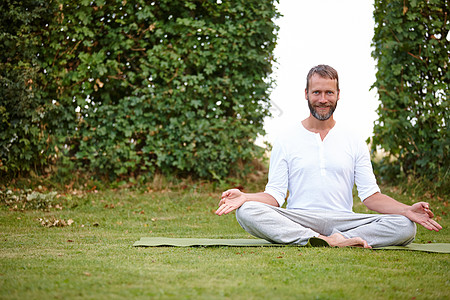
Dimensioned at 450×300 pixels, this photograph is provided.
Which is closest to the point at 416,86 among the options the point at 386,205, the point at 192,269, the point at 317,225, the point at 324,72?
the point at 324,72

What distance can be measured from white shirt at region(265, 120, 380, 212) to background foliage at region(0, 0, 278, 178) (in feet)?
11.1

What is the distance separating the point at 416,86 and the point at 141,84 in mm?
4135

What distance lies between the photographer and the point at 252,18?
7.64 m

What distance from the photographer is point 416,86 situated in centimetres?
743

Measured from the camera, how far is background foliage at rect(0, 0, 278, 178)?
732 centimetres

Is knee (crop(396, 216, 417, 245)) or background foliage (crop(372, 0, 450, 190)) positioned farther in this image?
background foliage (crop(372, 0, 450, 190))

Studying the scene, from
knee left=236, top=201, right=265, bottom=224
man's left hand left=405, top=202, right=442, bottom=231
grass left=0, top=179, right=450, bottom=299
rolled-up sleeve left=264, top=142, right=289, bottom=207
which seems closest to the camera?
grass left=0, top=179, right=450, bottom=299

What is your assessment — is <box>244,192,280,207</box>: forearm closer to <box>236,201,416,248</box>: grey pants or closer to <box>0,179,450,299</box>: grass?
<box>236,201,416,248</box>: grey pants

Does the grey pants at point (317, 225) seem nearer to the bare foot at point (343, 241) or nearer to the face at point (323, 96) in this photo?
the bare foot at point (343, 241)

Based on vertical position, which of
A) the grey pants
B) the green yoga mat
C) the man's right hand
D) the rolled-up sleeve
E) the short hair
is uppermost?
the short hair

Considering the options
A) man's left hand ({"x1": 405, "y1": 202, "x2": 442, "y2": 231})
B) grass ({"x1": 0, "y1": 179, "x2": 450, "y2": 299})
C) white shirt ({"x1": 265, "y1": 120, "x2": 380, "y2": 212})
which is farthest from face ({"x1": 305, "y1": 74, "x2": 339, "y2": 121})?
grass ({"x1": 0, "y1": 179, "x2": 450, "y2": 299})

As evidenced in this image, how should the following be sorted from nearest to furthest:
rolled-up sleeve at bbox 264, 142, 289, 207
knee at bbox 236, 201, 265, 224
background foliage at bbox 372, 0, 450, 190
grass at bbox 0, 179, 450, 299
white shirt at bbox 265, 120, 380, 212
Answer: grass at bbox 0, 179, 450, 299 < knee at bbox 236, 201, 265, 224 < white shirt at bbox 265, 120, 380, 212 < rolled-up sleeve at bbox 264, 142, 289, 207 < background foliage at bbox 372, 0, 450, 190

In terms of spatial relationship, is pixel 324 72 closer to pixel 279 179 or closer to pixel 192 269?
pixel 279 179

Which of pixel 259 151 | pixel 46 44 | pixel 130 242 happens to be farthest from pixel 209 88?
pixel 130 242
